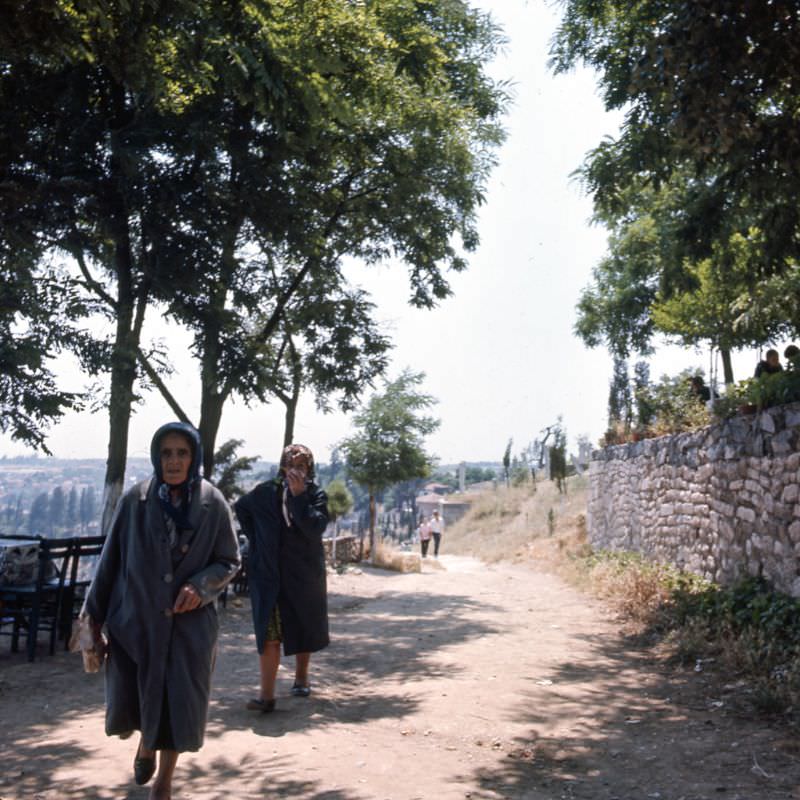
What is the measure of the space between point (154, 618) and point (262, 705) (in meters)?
2.48

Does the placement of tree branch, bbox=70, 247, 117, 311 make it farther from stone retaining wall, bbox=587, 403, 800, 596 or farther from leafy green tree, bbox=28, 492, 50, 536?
leafy green tree, bbox=28, 492, 50, 536

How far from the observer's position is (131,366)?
11227mm

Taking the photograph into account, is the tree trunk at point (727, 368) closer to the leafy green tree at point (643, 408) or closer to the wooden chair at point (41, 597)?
the leafy green tree at point (643, 408)

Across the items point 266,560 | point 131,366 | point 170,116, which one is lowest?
point 266,560

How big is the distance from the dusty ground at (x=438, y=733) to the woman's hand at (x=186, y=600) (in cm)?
114

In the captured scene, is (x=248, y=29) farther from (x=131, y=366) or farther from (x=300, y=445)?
(x=131, y=366)

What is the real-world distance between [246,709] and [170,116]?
7.87 metres

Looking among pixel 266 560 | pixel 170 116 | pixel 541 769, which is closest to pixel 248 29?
pixel 170 116

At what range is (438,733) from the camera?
5684 mm

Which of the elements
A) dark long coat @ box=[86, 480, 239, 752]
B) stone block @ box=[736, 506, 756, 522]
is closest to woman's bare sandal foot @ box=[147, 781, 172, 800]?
dark long coat @ box=[86, 480, 239, 752]

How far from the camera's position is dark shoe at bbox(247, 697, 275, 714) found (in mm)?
6098

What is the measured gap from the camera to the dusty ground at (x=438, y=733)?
4602mm

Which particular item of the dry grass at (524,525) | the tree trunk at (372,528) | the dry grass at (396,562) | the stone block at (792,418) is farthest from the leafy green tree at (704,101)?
the tree trunk at (372,528)

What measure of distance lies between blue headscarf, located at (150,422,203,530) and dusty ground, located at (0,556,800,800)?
58.4 inches
